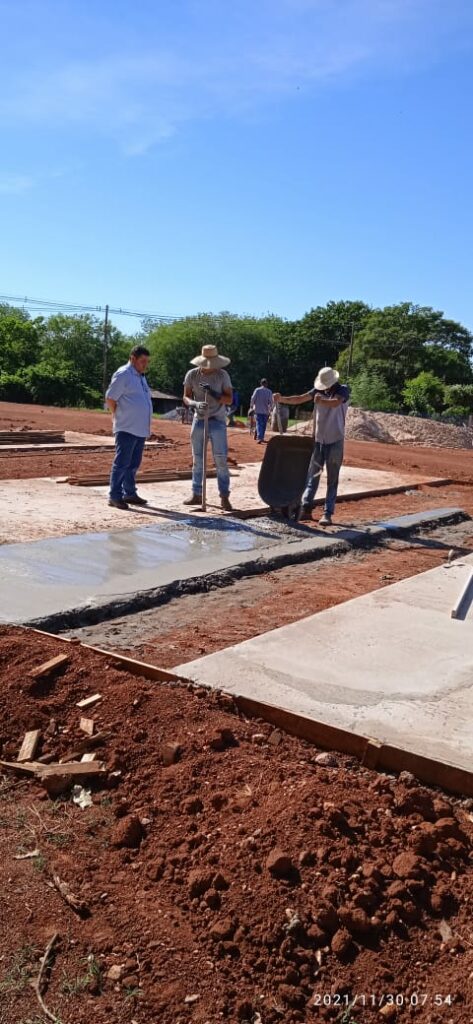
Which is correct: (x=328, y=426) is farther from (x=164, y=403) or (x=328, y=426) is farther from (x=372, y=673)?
(x=164, y=403)

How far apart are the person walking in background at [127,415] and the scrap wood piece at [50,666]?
4889 millimetres

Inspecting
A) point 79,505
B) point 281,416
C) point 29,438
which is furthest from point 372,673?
point 281,416

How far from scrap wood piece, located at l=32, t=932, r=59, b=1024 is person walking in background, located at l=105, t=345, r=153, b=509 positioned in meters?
6.56

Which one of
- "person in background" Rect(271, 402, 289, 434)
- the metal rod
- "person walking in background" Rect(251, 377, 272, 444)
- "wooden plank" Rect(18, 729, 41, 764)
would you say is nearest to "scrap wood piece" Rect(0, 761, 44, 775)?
"wooden plank" Rect(18, 729, 41, 764)

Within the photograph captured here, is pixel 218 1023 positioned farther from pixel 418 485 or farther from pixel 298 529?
pixel 418 485

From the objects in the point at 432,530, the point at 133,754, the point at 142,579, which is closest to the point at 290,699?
the point at 133,754

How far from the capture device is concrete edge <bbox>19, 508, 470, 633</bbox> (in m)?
4.98

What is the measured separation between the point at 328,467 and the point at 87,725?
608 cm

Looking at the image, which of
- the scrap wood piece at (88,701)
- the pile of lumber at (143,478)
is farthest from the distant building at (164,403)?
the scrap wood piece at (88,701)

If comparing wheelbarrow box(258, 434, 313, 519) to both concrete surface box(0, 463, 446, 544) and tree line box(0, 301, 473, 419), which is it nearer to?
concrete surface box(0, 463, 446, 544)

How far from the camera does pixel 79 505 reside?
8.89m

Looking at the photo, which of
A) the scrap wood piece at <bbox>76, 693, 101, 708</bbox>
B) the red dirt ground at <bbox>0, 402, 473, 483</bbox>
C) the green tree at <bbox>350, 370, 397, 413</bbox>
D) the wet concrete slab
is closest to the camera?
the scrap wood piece at <bbox>76, 693, 101, 708</bbox>

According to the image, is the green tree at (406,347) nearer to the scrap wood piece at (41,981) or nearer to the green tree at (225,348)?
the green tree at (225,348)

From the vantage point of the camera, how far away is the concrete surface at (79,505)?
743cm
